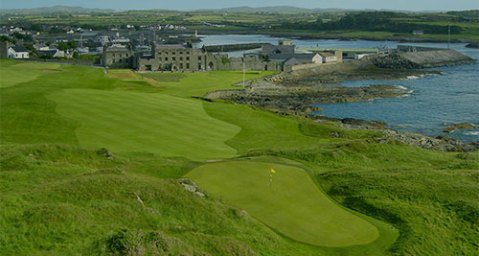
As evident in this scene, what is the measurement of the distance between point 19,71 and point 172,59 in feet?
85.1

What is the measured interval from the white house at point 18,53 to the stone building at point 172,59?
20.1 m

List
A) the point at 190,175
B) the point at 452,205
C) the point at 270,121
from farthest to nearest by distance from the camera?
1. the point at 270,121
2. the point at 190,175
3. the point at 452,205

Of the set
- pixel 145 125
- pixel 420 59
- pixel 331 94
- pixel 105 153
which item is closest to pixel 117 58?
pixel 331 94

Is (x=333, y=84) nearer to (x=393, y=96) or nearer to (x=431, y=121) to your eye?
Answer: (x=393, y=96)

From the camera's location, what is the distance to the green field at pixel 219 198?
1557 centimetres

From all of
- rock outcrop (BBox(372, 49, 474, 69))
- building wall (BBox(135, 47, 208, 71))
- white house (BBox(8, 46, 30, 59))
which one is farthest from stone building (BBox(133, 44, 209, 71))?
rock outcrop (BBox(372, 49, 474, 69))

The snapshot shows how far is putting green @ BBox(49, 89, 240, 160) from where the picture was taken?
3109cm

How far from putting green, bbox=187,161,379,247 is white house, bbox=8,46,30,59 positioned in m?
79.3

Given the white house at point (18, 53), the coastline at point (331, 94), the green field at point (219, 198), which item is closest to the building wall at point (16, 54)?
the white house at point (18, 53)

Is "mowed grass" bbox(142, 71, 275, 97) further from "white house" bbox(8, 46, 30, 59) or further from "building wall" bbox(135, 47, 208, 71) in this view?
"white house" bbox(8, 46, 30, 59)

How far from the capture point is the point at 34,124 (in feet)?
116

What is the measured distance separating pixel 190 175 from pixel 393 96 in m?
49.3

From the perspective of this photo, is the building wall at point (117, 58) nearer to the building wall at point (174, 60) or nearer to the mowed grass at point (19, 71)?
the building wall at point (174, 60)

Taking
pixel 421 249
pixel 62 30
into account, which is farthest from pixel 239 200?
pixel 62 30
